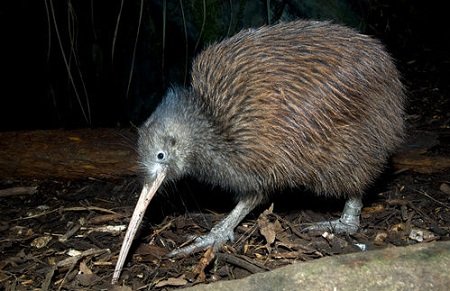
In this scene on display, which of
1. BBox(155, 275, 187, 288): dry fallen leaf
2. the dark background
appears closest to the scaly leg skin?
BBox(155, 275, 187, 288): dry fallen leaf

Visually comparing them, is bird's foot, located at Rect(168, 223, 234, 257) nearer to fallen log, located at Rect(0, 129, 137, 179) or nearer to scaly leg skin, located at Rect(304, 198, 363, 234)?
scaly leg skin, located at Rect(304, 198, 363, 234)

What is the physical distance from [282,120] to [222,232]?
78 centimetres

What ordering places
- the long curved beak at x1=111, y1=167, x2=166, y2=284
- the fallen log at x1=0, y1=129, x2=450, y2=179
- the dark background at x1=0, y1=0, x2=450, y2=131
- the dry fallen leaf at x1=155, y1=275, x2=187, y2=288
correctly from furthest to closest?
the dark background at x1=0, y1=0, x2=450, y2=131
the fallen log at x1=0, y1=129, x2=450, y2=179
the long curved beak at x1=111, y1=167, x2=166, y2=284
the dry fallen leaf at x1=155, y1=275, x2=187, y2=288

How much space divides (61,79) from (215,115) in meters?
3.25

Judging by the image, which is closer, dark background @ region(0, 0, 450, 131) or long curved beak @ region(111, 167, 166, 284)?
→ long curved beak @ region(111, 167, 166, 284)

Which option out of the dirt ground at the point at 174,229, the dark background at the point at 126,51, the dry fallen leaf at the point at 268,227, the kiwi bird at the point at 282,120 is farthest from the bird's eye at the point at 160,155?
the dark background at the point at 126,51

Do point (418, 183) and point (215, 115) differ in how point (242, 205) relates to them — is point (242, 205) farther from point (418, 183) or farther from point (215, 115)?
point (418, 183)

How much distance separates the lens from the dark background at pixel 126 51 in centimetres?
559

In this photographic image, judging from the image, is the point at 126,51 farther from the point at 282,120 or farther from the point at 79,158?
the point at 282,120

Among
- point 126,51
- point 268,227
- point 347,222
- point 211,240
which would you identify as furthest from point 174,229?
point 126,51

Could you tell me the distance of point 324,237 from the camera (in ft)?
12.5

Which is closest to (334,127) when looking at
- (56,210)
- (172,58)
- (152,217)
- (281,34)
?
(281,34)

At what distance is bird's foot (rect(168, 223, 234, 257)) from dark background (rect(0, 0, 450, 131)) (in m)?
1.82

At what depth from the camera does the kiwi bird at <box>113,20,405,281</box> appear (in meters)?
3.60
